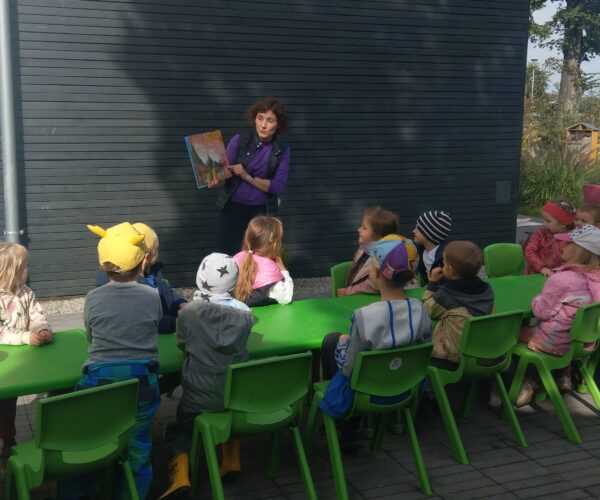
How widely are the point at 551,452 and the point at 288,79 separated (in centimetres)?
561

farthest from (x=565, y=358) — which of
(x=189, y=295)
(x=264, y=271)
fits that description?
(x=189, y=295)

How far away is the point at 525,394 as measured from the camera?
5273 mm

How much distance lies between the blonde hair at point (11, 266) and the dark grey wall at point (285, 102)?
14.1 feet

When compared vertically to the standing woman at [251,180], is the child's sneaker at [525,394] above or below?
below

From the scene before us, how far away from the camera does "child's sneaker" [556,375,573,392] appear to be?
544 centimetres

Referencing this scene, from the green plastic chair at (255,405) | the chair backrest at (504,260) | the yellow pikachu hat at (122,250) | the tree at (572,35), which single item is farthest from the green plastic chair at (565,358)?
the tree at (572,35)

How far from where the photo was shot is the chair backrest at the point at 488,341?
449 cm

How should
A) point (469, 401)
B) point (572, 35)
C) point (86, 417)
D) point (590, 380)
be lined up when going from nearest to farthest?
point (86, 417)
point (469, 401)
point (590, 380)
point (572, 35)

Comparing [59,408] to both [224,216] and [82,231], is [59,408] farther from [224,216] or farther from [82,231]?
[82,231]

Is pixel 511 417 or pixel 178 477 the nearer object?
pixel 178 477

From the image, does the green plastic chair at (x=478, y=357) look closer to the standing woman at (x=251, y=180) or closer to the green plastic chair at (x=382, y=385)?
the green plastic chair at (x=382, y=385)

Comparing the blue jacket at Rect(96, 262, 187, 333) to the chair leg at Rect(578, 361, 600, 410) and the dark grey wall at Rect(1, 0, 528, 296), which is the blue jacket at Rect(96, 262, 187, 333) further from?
the dark grey wall at Rect(1, 0, 528, 296)

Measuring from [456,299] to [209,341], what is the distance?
1653 mm

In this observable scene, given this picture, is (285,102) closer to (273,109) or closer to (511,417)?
(273,109)
